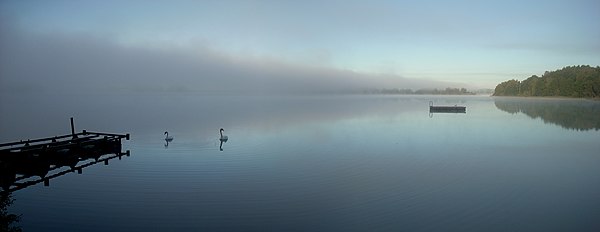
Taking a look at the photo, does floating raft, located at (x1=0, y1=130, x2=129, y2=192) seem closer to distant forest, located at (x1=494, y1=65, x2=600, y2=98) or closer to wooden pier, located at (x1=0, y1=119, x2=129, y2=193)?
wooden pier, located at (x1=0, y1=119, x2=129, y2=193)

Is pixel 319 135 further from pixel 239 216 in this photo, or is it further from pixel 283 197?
pixel 239 216

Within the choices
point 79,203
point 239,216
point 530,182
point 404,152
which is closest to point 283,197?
point 239,216

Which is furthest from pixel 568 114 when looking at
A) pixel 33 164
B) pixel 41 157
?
pixel 33 164

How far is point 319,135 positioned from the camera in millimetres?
35000

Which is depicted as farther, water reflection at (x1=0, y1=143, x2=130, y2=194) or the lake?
the lake

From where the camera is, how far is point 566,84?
404ft

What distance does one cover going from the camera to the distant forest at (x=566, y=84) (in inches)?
4299

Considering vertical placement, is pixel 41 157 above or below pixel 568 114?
above

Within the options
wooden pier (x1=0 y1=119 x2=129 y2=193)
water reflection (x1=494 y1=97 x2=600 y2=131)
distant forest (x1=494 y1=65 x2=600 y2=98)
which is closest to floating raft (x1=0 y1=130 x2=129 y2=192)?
wooden pier (x1=0 y1=119 x2=129 y2=193)

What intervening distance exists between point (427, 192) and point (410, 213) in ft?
9.52

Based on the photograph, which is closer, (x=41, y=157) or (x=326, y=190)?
(x=41, y=157)

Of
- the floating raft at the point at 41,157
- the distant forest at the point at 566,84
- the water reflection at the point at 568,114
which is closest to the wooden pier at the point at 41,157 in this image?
the floating raft at the point at 41,157

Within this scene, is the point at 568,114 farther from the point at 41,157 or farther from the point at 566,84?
the point at 566,84

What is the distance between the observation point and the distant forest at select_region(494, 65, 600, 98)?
109188 mm
